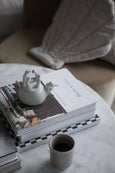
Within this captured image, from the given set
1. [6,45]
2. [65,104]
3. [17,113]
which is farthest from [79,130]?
[6,45]

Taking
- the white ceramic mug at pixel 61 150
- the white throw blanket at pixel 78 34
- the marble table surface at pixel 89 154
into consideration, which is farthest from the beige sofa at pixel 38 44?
the white ceramic mug at pixel 61 150

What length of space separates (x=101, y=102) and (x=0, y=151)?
19.3 inches

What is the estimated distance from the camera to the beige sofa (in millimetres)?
1473

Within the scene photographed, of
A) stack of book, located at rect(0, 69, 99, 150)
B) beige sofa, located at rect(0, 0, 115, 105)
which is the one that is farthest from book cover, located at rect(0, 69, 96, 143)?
beige sofa, located at rect(0, 0, 115, 105)

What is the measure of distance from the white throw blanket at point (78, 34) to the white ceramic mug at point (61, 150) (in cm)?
79

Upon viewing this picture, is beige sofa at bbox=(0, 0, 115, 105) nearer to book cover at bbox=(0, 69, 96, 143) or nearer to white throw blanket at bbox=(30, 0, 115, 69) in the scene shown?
white throw blanket at bbox=(30, 0, 115, 69)

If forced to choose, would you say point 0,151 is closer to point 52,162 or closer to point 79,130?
point 52,162

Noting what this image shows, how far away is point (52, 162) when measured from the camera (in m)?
0.81

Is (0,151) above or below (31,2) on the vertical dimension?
below

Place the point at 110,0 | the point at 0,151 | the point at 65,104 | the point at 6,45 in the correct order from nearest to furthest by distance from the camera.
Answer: the point at 0,151 → the point at 65,104 → the point at 110,0 → the point at 6,45

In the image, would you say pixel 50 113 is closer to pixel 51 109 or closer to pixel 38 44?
pixel 51 109

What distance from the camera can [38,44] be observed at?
69.4 inches

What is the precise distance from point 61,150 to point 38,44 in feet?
3.56

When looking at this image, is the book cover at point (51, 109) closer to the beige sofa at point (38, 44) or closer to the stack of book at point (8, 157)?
the stack of book at point (8, 157)
